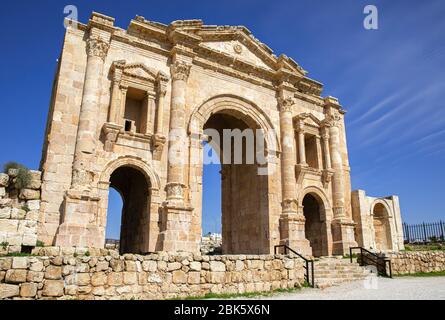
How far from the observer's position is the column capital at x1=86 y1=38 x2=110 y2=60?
1329cm

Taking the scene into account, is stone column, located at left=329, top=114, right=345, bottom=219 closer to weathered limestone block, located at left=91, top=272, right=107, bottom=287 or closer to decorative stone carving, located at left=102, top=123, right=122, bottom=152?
decorative stone carving, located at left=102, top=123, right=122, bottom=152

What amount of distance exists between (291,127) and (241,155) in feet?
10.3

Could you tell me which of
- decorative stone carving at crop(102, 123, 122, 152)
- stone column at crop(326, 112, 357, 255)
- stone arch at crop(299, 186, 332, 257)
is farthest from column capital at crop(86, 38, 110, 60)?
stone column at crop(326, 112, 357, 255)

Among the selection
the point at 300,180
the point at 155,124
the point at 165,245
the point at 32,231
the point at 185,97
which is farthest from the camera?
the point at 300,180

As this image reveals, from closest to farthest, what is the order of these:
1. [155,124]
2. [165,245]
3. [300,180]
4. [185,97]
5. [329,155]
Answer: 1. [165,245]
2. [155,124]
3. [185,97]
4. [300,180]
5. [329,155]

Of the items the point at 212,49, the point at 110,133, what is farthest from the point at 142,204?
the point at 212,49

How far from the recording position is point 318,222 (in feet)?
60.8

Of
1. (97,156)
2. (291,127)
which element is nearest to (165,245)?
(97,156)

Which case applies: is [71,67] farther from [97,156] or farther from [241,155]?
[241,155]

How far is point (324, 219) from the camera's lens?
18.0 m

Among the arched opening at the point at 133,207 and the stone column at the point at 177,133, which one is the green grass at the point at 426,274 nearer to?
the stone column at the point at 177,133

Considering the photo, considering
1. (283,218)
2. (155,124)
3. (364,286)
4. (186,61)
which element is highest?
(186,61)

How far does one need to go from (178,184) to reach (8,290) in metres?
6.74

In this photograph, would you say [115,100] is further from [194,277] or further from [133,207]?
[194,277]
